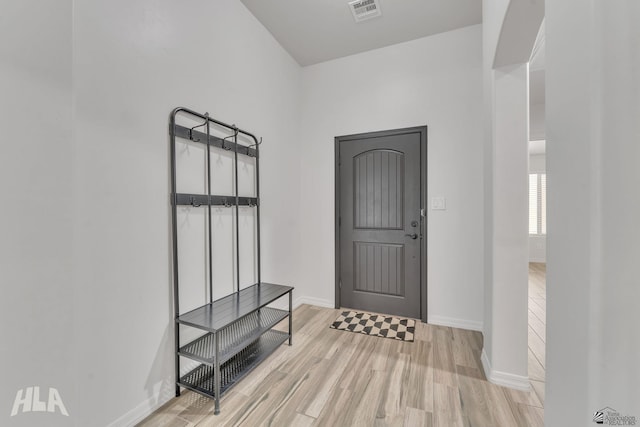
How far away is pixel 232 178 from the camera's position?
88.6 inches

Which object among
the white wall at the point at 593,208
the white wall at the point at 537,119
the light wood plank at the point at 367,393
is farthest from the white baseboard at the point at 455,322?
the white wall at the point at 537,119

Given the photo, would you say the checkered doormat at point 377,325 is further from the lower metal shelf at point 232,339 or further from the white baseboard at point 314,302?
the lower metal shelf at point 232,339

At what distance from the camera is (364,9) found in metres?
2.44

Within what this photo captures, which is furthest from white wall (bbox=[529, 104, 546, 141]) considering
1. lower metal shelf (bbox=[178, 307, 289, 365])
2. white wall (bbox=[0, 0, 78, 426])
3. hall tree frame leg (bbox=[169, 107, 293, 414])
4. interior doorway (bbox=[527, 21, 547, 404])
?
white wall (bbox=[0, 0, 78, 426])

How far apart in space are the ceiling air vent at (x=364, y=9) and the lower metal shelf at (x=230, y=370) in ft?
9.84

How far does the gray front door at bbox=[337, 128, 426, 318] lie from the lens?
288cm

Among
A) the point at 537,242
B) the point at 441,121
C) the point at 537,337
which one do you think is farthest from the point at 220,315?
the point at 537,242

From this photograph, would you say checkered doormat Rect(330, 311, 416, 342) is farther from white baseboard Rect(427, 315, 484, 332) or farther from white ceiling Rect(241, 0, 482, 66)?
white ceiling Rect(241, 0, 482, 66)

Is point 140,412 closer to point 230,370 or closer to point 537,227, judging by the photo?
point 230,370

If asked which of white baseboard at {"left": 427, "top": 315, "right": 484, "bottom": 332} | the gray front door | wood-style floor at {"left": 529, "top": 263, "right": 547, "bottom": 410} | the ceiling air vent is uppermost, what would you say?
the ceiling air vent

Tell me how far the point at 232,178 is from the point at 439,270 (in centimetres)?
223

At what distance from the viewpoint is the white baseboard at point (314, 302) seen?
3.25 metres

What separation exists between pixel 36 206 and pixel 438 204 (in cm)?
294

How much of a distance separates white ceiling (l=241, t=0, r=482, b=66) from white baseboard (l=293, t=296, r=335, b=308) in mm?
2954
